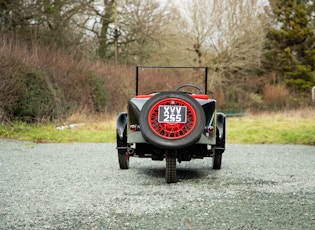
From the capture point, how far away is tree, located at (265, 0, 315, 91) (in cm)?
3335

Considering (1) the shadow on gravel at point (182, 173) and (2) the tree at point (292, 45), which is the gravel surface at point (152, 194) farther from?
(2) the tree at point (292, 45)

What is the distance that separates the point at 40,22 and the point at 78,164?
14945 mm

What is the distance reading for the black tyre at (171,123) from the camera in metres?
5.61

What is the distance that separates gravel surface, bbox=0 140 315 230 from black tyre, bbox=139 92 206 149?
0.56m

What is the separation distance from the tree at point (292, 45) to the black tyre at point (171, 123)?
28282mm

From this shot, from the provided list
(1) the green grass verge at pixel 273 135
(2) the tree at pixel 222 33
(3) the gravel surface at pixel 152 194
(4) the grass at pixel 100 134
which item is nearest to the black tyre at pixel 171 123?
(3) the gravel surface at pixel 152 194

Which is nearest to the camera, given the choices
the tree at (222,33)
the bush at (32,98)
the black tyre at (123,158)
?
the black tyre at (123,158)

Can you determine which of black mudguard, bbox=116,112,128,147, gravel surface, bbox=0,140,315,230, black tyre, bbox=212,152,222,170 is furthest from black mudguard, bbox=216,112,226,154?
black mudguard, bbox=116,112,128,147

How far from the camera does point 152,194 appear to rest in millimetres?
5070

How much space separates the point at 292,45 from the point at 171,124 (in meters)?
31.2

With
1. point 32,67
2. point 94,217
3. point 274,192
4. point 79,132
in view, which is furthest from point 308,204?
point 32,67

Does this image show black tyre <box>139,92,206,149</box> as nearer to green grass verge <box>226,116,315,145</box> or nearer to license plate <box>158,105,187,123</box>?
license plate <box>158,105,187,123</box>

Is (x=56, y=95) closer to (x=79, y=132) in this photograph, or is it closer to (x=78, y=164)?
(x=79, y=132)

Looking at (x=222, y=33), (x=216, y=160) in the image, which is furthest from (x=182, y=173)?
(x=222, y=33)
